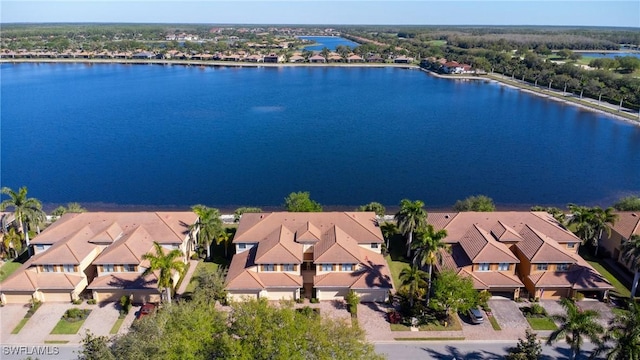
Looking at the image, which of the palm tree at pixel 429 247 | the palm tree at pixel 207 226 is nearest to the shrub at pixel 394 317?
the palm tree at pixel 429 247

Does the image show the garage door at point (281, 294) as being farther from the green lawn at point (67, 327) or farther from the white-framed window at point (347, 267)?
the green lawn at point (67, 327)

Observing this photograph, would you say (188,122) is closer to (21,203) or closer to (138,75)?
Answer: (21,203)

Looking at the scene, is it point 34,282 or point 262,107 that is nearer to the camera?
point 34,282

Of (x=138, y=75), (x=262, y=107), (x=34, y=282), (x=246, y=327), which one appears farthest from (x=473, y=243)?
(x=138, y=75)

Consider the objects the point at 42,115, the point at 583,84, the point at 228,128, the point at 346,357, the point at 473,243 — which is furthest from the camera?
the point at 583,84

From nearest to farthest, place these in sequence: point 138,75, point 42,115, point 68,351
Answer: point 68,351
point 42,115
point 138,75

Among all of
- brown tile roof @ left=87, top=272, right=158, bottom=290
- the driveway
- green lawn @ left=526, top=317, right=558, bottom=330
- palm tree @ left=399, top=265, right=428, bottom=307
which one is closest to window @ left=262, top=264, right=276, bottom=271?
brown tile roof @ left=87, top=272, right=158, bottom=290

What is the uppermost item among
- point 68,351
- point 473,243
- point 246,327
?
point 246,327
